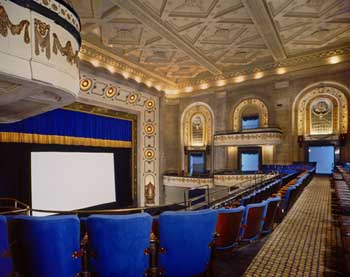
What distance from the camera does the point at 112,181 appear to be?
39.0 feet

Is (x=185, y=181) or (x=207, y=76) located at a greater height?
(x=207, y=76)

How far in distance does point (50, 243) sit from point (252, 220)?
7.74 ft

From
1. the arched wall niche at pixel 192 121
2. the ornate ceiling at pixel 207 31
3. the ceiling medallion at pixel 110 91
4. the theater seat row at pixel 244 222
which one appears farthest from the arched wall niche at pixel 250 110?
the theater seat row at pixel 244 222

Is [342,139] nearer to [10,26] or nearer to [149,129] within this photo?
[149,129]

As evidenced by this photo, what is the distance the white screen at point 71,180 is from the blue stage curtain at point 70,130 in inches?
24.2

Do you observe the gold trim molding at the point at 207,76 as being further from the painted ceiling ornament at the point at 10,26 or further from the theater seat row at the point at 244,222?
the theater seat row at the point at 244,222

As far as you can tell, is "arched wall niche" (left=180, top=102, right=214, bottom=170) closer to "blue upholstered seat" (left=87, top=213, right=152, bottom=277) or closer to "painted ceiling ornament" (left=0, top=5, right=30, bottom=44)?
"painted ceiling ornament" (left=0, top=5, right=30, bottom=44)

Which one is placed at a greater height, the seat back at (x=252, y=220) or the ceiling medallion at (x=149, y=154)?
the ceiling medallion at (x=149, y=154)

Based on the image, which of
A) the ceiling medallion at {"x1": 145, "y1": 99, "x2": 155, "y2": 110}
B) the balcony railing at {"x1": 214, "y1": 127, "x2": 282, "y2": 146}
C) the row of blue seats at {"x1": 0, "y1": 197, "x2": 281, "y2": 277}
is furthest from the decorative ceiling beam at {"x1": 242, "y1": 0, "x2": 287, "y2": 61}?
the row of blue seats at {"x1": 0, "y1": 197, "x2": 281, "y2": 277}

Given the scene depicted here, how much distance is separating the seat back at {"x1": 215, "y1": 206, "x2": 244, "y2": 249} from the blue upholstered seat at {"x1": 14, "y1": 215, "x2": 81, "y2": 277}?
1542mm

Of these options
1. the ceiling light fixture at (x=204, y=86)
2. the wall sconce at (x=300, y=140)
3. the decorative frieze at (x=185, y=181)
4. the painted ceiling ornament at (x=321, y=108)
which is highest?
the ceiling light fixture at (x=204, y=86)

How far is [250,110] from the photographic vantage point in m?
15.4

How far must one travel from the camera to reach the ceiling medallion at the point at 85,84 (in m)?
10.6

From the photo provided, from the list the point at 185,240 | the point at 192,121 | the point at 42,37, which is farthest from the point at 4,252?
the point at 192,121
